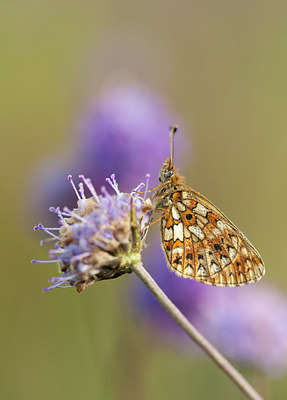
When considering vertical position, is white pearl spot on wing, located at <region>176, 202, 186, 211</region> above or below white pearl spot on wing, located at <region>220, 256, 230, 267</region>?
above

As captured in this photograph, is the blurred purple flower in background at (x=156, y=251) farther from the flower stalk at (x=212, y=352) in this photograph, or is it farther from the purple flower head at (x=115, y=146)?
the flower stalk at (x=212, y=352)

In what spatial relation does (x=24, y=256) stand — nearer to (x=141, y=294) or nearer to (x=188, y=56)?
(x=141, y=294)

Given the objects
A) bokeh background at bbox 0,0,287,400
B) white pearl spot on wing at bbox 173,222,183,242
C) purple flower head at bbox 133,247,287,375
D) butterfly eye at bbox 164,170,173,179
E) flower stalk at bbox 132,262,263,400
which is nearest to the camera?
flower stalk at bbox 132,262,263,400

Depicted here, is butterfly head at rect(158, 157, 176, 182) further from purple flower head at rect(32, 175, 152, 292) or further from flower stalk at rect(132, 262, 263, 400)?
flower stalk at rect(132, 262, 263, 400)

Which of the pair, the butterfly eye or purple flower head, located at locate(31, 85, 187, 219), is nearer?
the butterfly eye

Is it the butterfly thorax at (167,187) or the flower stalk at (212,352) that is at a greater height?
the butterfly thorax at (167,187)

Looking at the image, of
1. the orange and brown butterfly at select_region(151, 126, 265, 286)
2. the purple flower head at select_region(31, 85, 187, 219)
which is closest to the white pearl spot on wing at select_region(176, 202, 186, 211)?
the orange and brown butterfly at select_region(151, 126, 265, 286)

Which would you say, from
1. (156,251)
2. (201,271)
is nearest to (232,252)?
(201,271)

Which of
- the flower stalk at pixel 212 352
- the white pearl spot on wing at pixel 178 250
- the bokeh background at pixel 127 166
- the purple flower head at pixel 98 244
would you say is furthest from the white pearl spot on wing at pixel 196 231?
the bokeh background at pixel 127 166
